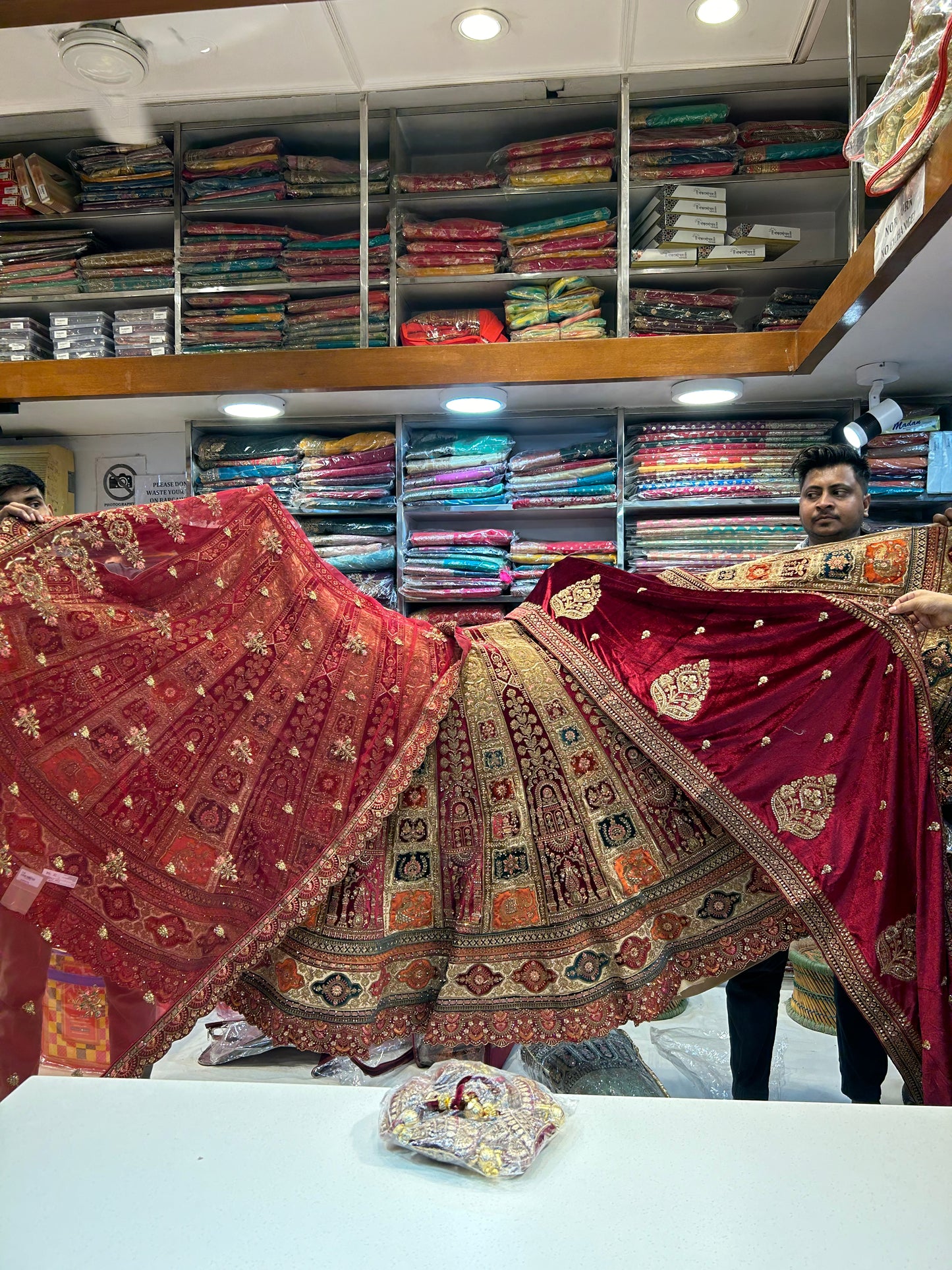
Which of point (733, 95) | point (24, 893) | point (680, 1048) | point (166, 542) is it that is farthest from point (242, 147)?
point (680, 1048)

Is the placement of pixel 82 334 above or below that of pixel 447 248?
below

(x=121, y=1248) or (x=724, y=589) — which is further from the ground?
(x=724, y=589)

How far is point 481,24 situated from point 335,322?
1.29 meters

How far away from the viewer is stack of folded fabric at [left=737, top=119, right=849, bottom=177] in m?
3.85

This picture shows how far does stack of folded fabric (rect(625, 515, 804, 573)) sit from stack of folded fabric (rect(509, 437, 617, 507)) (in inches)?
10.1

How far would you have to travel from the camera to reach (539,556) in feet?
13.0

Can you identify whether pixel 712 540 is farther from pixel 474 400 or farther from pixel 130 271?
pixel 130 271

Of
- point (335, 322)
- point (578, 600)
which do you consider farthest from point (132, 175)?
point (578, 600)

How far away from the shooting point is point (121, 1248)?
96 centimetres

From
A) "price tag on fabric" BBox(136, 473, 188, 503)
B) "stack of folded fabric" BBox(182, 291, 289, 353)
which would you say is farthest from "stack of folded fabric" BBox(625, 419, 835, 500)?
"price tag on fabric" BBox(136, 473, 188, 503)

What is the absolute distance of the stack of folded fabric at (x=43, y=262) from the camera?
427 cm

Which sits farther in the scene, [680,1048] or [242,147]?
[242,147]

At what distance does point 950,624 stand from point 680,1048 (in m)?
1.46

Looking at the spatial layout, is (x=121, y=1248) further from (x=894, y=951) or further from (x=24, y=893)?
(x=894, y=951)
